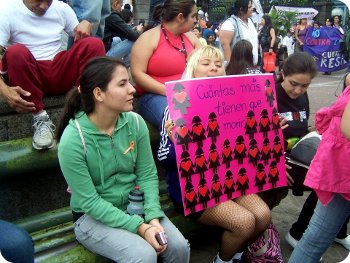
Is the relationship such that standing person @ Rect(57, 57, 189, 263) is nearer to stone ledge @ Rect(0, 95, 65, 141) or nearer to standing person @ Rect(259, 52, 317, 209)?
stone ledge @ Rect(0, 95, 65, 141)

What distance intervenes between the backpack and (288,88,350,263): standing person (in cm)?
48

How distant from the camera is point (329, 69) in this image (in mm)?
13672

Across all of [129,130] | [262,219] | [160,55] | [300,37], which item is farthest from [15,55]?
[300,37]

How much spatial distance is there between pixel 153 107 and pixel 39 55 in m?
0.80

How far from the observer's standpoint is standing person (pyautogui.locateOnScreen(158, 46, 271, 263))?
2.55 m

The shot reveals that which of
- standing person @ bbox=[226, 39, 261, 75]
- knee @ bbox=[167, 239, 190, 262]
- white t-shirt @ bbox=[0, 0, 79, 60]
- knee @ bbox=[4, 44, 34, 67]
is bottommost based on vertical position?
knee @ bbox=[167, 239, 190, 262]

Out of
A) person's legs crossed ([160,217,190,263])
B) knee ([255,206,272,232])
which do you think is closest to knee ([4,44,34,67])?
person's legs crossed ([160,217,190,263])

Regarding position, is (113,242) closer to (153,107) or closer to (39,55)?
(153,107)

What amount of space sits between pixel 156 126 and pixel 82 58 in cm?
67

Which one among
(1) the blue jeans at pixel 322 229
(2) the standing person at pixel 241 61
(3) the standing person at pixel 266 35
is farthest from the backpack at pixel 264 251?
(3) the standing person at pixel 266 35

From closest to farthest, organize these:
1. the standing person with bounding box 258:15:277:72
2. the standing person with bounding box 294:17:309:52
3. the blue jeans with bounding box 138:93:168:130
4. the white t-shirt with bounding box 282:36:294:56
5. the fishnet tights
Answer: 1. the fishnet tights
2. the blue jeans with bounding box 138:93:168:130
3. the standing person with bounding box 258:15:277:72
4. the standing person with bounding box 294:17:309:52
5. the white t-shirt with bounding box 282:36:294:56

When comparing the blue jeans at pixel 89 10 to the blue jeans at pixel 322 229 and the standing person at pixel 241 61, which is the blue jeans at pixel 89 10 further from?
the blue jeans at pixel 322 229

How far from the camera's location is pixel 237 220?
8.32 feet

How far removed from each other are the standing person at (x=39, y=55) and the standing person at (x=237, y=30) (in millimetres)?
2410
